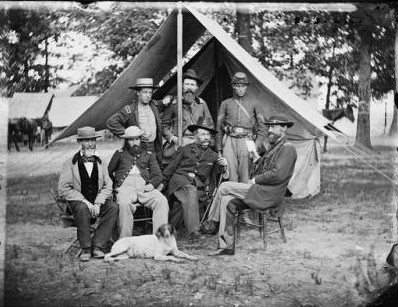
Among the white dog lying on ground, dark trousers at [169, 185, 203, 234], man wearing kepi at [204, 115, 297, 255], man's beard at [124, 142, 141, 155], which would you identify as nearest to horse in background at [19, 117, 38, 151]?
man's beard at [124, 142, 141, 155]

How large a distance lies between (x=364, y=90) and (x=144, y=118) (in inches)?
96.8

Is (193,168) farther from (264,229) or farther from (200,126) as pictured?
(264,229)

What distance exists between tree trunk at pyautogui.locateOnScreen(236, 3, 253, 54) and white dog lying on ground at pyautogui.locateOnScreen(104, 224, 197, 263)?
239 cm

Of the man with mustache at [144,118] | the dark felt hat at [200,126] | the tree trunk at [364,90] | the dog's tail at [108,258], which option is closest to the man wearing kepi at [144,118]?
the man with mustache at [144,118]

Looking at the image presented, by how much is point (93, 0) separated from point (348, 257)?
3.63 meters

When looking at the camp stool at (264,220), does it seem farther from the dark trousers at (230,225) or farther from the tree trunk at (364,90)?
the tree trunk at (364,90)

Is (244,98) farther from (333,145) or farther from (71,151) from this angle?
(71,151)

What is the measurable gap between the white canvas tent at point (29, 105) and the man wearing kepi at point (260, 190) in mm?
2000

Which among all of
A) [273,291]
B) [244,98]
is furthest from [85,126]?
[273,291]

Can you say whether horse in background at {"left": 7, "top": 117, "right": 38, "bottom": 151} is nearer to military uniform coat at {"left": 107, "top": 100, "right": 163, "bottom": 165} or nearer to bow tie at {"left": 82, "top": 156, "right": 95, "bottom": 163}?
bow tie at {"left": 82, "top": 156, "right": 95, "bottom": 163}

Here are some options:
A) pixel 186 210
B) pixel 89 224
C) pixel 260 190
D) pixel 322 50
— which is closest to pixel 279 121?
pixel 260 190

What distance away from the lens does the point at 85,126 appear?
5.43 meters

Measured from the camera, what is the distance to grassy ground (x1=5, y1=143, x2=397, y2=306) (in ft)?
16.1

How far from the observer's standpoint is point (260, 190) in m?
5.32
